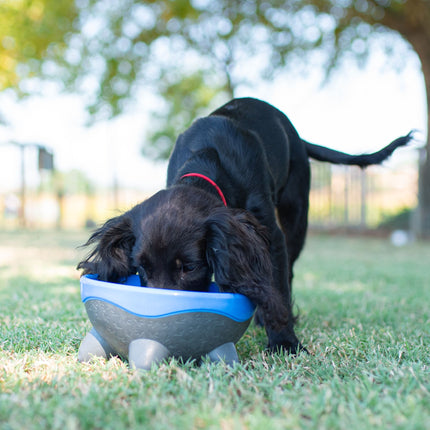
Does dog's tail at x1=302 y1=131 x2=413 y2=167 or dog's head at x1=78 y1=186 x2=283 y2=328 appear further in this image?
dog's tail at x1=302 y1=131 x2=413 y2=167

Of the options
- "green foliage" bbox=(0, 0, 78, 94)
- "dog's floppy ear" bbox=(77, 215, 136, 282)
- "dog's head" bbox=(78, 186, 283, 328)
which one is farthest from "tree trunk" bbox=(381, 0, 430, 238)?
"dog's floppy ear" bbox=(77, 215, 136, 282)

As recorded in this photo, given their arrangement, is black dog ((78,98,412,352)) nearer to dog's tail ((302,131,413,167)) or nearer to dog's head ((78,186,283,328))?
dog's head ((78,186,283,328))

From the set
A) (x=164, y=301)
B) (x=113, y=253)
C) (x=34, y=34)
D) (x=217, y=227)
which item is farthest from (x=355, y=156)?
(x=34, y=34)

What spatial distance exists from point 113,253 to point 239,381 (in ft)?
2.72

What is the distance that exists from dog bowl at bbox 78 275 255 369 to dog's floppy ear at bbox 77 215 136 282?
0.87 ft

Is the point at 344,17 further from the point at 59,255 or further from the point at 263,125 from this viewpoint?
the point at 263,125

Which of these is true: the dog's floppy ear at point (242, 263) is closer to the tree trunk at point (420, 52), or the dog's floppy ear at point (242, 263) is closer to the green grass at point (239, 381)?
the green grass at point (239, 381)

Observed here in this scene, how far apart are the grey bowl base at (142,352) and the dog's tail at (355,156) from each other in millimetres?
1768

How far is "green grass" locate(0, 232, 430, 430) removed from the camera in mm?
1180

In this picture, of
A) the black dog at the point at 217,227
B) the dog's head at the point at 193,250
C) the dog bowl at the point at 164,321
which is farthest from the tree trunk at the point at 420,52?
the dog bowl at the point at 164,321

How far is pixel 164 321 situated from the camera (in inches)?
61.4

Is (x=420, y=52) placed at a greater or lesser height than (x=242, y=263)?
greater

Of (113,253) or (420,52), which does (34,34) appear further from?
(113,253)

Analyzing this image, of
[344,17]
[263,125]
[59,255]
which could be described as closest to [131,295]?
[263,125]
